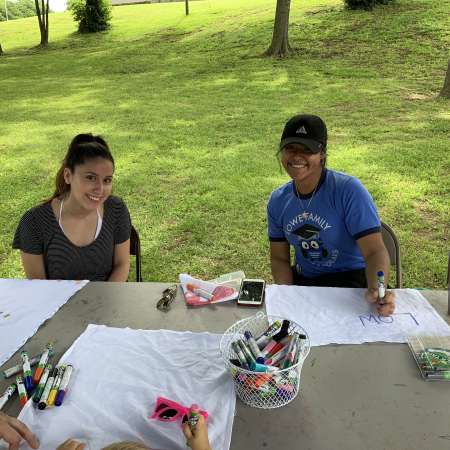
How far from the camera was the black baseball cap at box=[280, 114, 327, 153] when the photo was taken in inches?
78.4

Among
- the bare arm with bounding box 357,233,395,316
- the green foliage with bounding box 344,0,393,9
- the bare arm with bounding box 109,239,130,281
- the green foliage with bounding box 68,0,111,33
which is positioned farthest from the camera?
the green foliage with bounding box 68,0,111,33

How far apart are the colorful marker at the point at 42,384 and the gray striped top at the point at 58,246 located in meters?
Result: 0.80

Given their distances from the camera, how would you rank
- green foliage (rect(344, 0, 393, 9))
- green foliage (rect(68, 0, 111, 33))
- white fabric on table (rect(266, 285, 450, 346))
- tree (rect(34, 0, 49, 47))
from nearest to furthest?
white fabric on table (rect(266, 285, 450, 346)) → green foliage (rect(344, 0, 393, 9)) → tree (rect(34, 0, 49, 47)) → green foliage (rect(68, 0, 111, 33))

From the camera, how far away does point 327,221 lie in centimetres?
209

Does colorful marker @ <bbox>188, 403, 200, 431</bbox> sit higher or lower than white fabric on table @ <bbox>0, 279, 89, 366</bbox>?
higher

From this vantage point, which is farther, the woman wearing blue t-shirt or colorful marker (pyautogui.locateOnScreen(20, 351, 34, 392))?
the woman wearing blue t-shirt

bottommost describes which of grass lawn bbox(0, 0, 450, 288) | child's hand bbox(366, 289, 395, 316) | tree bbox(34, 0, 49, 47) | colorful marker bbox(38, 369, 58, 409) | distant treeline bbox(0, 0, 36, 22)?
grass lawn bbox(0, 0, 450, 288)

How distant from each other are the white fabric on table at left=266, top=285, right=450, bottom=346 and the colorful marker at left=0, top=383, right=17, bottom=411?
2.79 feet

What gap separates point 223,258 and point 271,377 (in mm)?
2586

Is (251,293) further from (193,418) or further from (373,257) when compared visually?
(193,418)

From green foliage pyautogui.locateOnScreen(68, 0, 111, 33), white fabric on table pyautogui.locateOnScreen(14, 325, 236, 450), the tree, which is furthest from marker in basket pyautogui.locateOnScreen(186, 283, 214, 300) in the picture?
green foliage pyautogui.locateOnScreen(68, 0, 111, 33)

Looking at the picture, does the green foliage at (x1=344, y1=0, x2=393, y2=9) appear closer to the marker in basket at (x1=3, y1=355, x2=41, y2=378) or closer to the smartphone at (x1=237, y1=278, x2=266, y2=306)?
the smartphone at (x1=237, y1=278, x2=266, y2=306)

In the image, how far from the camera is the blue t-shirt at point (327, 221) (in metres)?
2.02

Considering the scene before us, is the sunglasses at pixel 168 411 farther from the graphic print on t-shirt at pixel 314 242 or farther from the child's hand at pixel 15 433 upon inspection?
the graphic print on t-shirt at pixel 314 242
